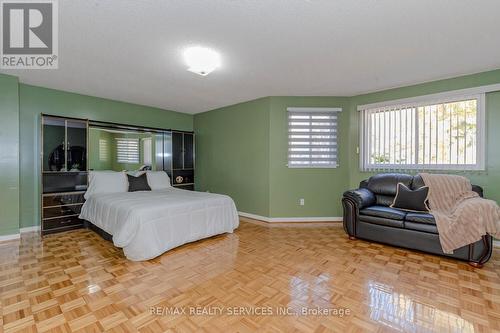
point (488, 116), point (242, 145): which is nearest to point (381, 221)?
point (488, 116)

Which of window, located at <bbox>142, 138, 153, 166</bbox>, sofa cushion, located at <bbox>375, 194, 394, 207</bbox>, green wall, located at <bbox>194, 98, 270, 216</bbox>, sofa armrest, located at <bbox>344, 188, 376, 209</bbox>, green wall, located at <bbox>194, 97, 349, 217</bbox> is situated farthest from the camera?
window, located at <bbox>142, 138, 153, 166</bbox>

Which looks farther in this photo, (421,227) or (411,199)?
(411,199)

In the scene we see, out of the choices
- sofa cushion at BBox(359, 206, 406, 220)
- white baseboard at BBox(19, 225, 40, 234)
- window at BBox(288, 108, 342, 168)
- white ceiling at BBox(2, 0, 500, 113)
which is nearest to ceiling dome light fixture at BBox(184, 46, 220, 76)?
white ceiling at BBox(2, 0, 500, 113)

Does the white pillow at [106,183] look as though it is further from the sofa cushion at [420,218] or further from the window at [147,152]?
the sofa cushion at [420,218]

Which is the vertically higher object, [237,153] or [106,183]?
[237,153]

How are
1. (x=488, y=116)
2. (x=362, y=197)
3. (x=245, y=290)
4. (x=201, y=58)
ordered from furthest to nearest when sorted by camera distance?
(x=362, y=197)
(x=488, y=116)
(x=201, y=58)
(x=245, y=290)

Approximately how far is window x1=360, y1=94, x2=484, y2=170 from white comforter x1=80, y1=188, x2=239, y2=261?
2796 millimetres

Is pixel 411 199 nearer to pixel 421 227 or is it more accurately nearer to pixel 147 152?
pixel 421 227

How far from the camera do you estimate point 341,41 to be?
240cm

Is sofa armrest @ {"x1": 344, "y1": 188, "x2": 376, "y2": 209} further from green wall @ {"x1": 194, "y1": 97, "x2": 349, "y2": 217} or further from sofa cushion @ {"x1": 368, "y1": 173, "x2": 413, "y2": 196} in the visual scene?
green wall @ {"x1": 194, "y1": 97, "x2": 349, "y2": 217}

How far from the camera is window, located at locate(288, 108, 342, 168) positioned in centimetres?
440

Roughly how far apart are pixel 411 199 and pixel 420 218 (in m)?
0.42

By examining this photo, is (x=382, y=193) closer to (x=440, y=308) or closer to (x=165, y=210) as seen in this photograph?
(x=440, y=308)

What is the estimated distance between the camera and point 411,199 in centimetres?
320
